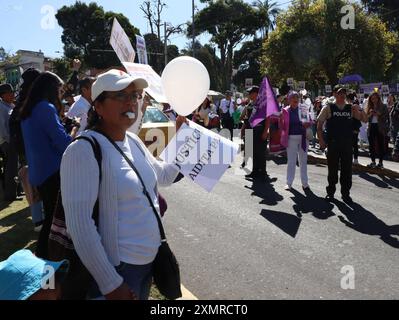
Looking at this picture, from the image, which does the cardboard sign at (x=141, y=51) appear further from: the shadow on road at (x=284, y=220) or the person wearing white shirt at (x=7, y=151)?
the shadow on road at (x=284, y=220)

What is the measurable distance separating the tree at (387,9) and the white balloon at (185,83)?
41.5 meters

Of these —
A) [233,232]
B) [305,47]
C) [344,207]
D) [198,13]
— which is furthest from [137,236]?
[198,13]

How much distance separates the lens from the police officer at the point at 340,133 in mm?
7102

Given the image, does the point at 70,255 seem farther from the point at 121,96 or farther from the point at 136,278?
the point at 121,96

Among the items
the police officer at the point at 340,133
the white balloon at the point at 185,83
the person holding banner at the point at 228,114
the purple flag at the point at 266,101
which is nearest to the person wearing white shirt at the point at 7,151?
the purple flag at the point at 266,101

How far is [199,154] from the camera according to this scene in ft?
9.33

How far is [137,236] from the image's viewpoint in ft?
6.59

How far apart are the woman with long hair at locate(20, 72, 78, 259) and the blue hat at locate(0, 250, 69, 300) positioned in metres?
2.13

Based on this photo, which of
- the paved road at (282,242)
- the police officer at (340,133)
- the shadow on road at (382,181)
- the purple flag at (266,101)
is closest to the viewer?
the paved road at (282,242)

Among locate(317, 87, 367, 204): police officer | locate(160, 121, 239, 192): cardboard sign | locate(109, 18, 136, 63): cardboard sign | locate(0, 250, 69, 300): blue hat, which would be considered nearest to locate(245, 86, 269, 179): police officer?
locate(317, 87, 367, 204): police officer

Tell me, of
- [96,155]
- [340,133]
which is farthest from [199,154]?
[340,133]

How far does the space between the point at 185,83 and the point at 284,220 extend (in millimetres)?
3849
